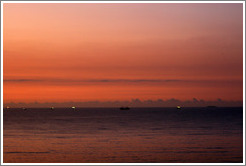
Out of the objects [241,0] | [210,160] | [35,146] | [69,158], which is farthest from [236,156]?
[35,146]

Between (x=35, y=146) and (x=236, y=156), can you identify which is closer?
(x=236, y=156)

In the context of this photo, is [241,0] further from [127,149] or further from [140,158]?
[127,149]

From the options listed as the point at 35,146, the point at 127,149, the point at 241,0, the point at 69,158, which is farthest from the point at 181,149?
the point at 241,0

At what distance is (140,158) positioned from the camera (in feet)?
139

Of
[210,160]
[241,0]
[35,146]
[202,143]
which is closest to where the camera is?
[241,0]

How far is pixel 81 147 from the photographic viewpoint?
51.1 meters

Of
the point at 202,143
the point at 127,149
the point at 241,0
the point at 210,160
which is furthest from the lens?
the point at 202,143

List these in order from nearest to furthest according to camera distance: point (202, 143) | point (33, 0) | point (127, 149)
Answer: point (33, 0) → point (127, 149) → point (202, 143)

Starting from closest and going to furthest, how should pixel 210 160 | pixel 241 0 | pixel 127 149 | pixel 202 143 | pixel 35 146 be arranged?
pixel 241 0
pixel 210 160
pixel 127 149
pixel 35 146
pixel 202 143

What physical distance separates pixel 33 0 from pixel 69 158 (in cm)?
1888

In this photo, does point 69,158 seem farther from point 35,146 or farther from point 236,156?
point 236,156

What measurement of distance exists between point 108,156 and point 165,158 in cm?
608

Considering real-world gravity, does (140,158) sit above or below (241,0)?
below

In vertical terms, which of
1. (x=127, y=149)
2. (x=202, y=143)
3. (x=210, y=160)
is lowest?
(x=210, y=160)
